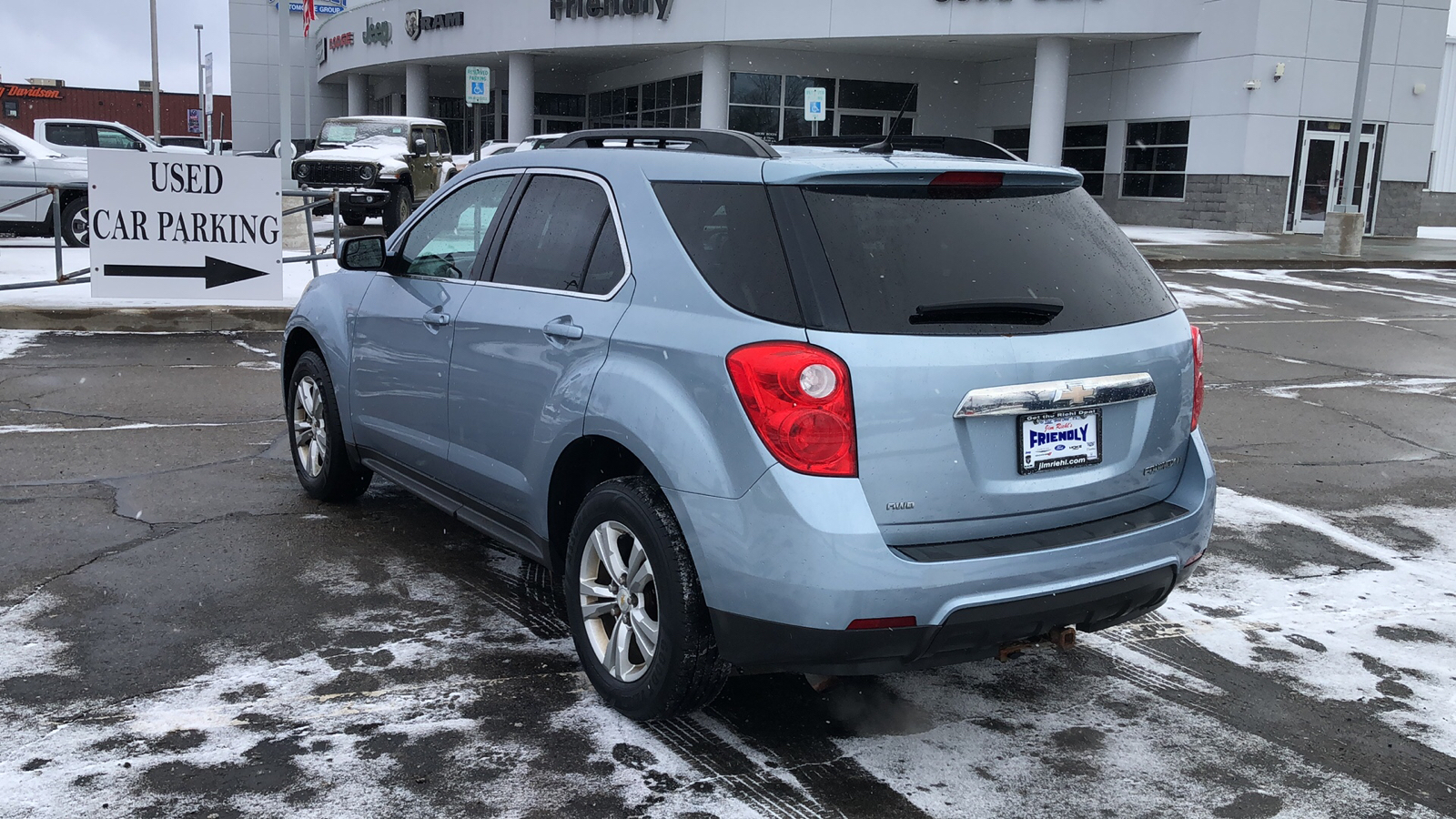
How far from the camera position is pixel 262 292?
40.3ft

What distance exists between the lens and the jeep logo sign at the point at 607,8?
3547 centimetres

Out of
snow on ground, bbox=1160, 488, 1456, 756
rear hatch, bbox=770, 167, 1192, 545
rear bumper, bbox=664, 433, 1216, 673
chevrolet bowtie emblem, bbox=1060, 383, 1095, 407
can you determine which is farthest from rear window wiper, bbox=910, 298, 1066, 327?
snow on ground, bbox=1160, 488, 1456, 756

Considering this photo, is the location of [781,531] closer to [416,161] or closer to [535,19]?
[416,161]

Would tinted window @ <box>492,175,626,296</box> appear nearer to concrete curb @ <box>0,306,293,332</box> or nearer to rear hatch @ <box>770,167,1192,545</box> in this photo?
rear hatch @ <box>770,167,1192,545</box>

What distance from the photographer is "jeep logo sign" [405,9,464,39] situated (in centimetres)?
4231

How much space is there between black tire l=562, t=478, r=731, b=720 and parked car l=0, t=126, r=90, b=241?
17.2 m

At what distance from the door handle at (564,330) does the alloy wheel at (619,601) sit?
602 mm

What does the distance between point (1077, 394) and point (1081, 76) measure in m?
33.8

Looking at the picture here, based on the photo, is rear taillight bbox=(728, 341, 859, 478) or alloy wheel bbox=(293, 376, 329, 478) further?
alloy wheel bbox=(293, 376, 329, 478)

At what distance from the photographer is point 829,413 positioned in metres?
3.24

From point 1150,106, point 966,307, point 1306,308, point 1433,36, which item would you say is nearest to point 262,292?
point 966,307

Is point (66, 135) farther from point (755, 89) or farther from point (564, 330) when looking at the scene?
point (564, 330)

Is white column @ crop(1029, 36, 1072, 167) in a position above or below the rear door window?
above

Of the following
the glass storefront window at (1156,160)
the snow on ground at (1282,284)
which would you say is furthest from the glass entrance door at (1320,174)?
the snow on ground at (1282,284)
